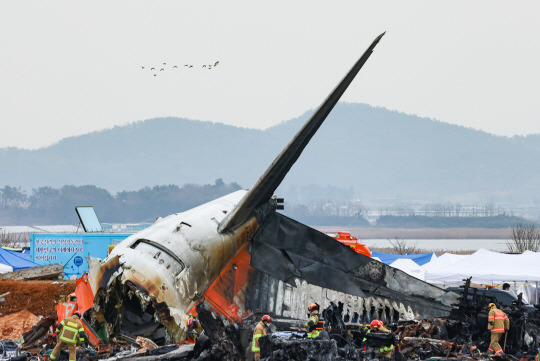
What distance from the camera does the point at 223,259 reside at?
63.1 ft

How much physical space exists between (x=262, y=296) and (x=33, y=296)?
9917mm

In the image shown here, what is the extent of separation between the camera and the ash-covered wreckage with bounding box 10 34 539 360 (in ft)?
52.6

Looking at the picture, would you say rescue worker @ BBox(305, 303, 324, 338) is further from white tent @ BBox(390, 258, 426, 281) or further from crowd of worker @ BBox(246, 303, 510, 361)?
white tent @ BBox(390, 258, 426, 281)

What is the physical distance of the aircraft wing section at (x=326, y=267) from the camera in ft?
71.9

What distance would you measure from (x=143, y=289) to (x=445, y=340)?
9.44m

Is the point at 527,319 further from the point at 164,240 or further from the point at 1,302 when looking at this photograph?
the point at 1,302

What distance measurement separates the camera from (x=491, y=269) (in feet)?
111

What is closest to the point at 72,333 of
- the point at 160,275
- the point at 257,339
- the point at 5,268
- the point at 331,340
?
the point at 160,275

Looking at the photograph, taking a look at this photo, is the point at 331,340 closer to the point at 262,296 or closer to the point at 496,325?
the point at 262,296

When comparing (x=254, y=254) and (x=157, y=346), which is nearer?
(x=157, y=346)

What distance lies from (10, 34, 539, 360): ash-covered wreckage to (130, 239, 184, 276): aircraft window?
0.09 feet

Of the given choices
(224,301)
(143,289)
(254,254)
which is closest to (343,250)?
(254,254)

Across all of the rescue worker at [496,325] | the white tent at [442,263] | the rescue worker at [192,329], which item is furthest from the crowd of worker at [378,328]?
the white tent at [442,263]

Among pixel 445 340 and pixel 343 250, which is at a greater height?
pixel 343 250
